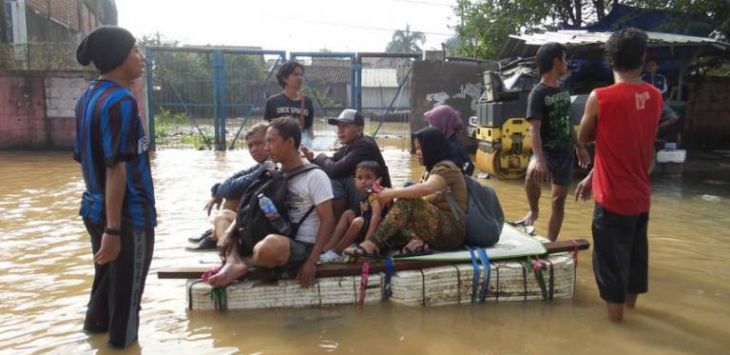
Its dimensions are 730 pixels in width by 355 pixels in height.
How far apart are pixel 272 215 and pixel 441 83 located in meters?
10.6

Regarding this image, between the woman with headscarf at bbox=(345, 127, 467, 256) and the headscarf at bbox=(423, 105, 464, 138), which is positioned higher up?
the headscarf at bbox=(423, 105, 464, 138)

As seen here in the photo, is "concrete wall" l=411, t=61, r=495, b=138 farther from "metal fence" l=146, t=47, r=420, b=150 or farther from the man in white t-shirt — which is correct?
the man in white t-shirt

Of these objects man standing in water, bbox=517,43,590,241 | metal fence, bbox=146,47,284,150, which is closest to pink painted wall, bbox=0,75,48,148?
metal fence, bbox=146,47,284,150

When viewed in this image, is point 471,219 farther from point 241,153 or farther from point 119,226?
point 241,153

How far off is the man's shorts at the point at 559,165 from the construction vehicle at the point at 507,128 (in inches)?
151

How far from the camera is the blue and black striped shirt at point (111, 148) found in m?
2.73

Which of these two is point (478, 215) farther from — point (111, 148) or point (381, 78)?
point (381, 78)

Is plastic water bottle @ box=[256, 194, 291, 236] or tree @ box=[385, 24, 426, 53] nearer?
plastic water bottle @ box=[256, 194, 291, 236]

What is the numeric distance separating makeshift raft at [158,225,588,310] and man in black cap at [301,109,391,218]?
0.68 metres

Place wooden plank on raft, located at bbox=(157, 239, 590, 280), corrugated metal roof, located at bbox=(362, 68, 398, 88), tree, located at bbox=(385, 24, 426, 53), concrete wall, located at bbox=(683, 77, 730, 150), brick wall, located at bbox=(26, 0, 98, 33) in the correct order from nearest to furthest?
wooden plank on raft, located at bbox=(157, 239, 590, 280)
concrete wall, located at bbox=(683, 77, 730, 150)
brick wall, located at bbox=(26, 0, 98, 33)
corrugated metal roof, located at bbox=(362, 68, 398, 88)
tree, located at bbox=(385, 24, 426, 53)

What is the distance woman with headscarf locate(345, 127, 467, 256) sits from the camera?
4.02 meters

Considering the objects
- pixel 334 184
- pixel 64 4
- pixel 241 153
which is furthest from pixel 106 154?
Result: pixel 64 4

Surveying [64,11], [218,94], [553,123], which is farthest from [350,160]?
[64,11]

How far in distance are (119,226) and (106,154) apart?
35cm
